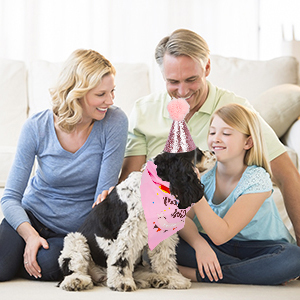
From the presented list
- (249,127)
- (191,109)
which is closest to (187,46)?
(191,109)

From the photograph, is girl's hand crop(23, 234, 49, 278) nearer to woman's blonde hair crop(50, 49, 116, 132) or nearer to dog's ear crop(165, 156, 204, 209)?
woman's blonde hair crop(50, 49, 116, 132)

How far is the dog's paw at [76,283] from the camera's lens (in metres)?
1.64

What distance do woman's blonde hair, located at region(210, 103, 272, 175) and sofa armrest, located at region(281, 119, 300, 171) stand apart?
3.08 feet

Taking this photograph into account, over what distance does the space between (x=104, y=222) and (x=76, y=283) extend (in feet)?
0.81

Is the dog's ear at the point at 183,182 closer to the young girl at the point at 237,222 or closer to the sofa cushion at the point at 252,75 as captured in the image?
the young girl at the point at 237,222

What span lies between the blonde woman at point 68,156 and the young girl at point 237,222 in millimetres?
449

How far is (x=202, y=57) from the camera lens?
212cm

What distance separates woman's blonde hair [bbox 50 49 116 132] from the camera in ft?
6.44

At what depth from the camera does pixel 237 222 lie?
5.88ft

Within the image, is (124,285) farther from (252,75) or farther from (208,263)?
(252,75)

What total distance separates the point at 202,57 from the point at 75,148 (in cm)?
74

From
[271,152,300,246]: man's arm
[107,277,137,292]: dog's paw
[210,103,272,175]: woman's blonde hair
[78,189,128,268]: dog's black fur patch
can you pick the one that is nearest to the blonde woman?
[78,189,128,268]: dog's black fur patch

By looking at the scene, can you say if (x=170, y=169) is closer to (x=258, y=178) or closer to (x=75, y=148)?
(x=258, y=178)

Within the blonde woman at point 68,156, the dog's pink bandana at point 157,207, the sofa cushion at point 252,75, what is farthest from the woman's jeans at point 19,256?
the sofa cushion at point 252,75
